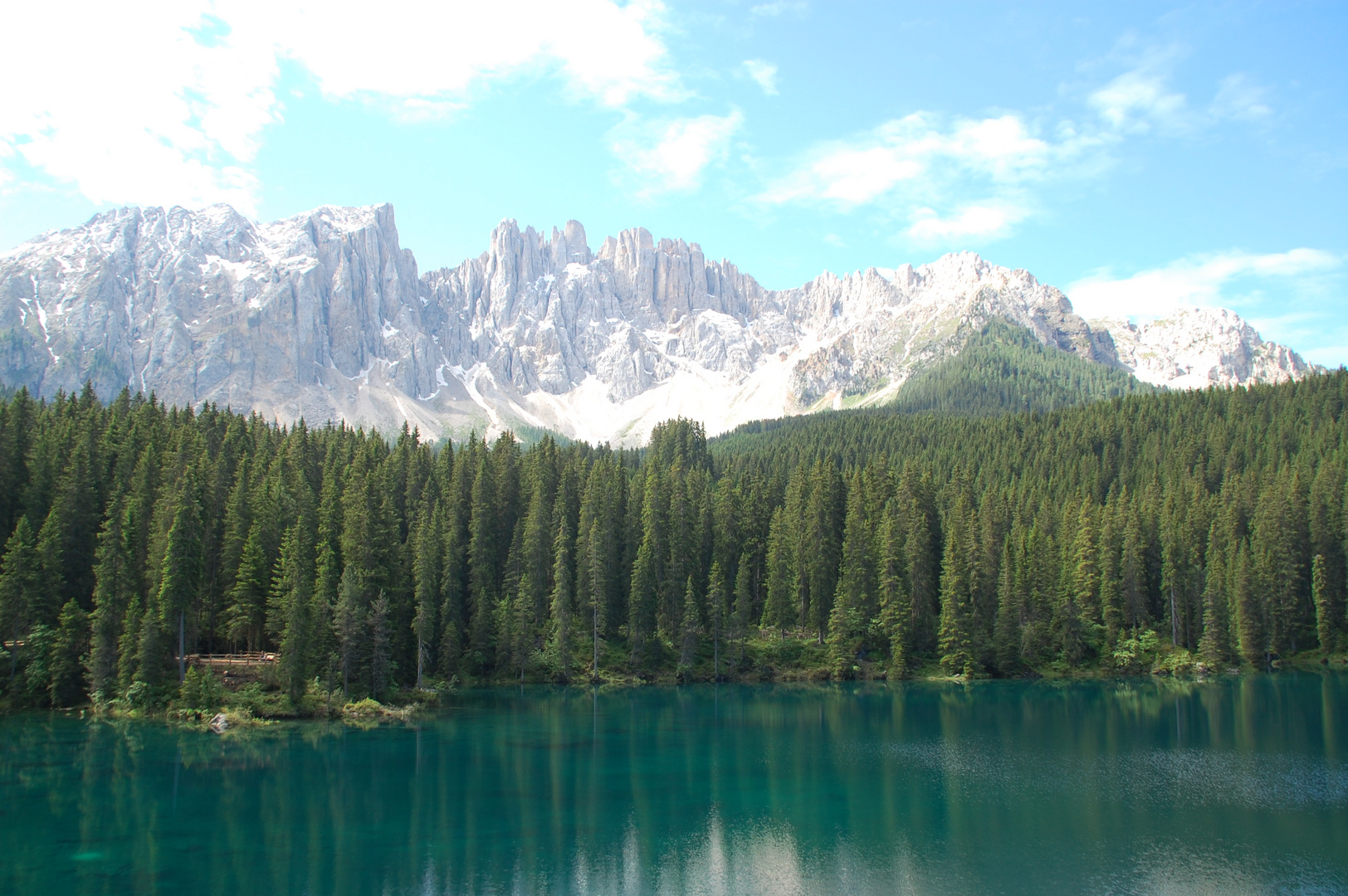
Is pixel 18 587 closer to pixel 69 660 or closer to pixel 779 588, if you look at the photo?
pixel 69 660

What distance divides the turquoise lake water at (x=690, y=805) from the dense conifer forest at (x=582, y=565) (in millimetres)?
9560

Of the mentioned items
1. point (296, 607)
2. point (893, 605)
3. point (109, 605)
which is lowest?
point (893, 605)

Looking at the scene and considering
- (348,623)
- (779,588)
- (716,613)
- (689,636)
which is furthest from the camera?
(779,588)

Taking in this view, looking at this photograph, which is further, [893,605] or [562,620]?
[893,605]

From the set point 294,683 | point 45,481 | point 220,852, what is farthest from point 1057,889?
point 45,481

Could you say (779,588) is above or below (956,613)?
above

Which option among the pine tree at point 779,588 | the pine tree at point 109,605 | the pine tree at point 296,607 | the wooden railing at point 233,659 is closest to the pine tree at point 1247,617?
the pine tree at point 779,588

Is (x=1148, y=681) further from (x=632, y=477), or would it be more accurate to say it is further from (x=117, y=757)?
(x=117, y=757)

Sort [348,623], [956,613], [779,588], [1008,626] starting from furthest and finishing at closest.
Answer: [779,588]
[1008,626]
[956,613]
[348,623]

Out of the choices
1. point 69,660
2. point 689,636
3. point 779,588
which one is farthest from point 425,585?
point 779,588

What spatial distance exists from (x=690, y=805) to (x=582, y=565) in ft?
172

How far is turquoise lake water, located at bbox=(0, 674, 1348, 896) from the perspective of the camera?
28.6 m

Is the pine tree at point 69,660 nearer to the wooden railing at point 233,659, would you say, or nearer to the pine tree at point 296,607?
the wooden railing at point 233,659

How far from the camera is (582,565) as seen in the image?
293ft
